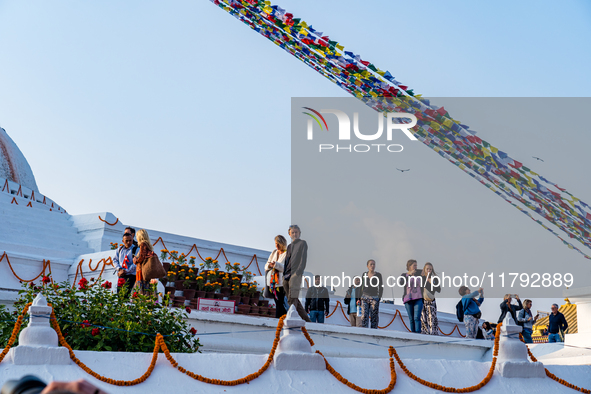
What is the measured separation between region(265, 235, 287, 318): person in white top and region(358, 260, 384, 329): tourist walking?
6.35 ft

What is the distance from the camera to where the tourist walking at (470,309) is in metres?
10.2

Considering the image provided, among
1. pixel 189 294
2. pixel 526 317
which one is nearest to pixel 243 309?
pixel 189 294

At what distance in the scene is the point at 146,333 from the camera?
18.9 feet

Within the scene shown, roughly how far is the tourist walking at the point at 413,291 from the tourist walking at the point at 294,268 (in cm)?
225

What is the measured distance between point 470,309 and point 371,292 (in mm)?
1825

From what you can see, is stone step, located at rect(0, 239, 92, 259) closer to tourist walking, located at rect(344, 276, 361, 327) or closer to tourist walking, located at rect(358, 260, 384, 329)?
tourist walking, located at rect(344, 276, 361, 327)

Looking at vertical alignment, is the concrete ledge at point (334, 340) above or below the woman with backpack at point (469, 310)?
below

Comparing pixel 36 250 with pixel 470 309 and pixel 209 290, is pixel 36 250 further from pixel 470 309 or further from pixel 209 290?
pixel 470 309

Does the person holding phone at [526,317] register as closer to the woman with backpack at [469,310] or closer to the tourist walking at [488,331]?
the tourist walking at [488,331]

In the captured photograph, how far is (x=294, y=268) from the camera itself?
8211 mm

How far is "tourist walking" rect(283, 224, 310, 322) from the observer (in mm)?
8203

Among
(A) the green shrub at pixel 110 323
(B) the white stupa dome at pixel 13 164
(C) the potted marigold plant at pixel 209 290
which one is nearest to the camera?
(A) the green shrub at pixel 110 323

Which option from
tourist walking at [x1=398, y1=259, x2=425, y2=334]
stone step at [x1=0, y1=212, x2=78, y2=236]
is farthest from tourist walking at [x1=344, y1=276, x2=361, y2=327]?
stone step at [x1=0, y1=212, x2=78, y2=236]

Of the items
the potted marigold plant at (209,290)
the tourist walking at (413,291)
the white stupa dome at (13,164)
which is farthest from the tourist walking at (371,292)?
the white stupa dome at (13,164)
